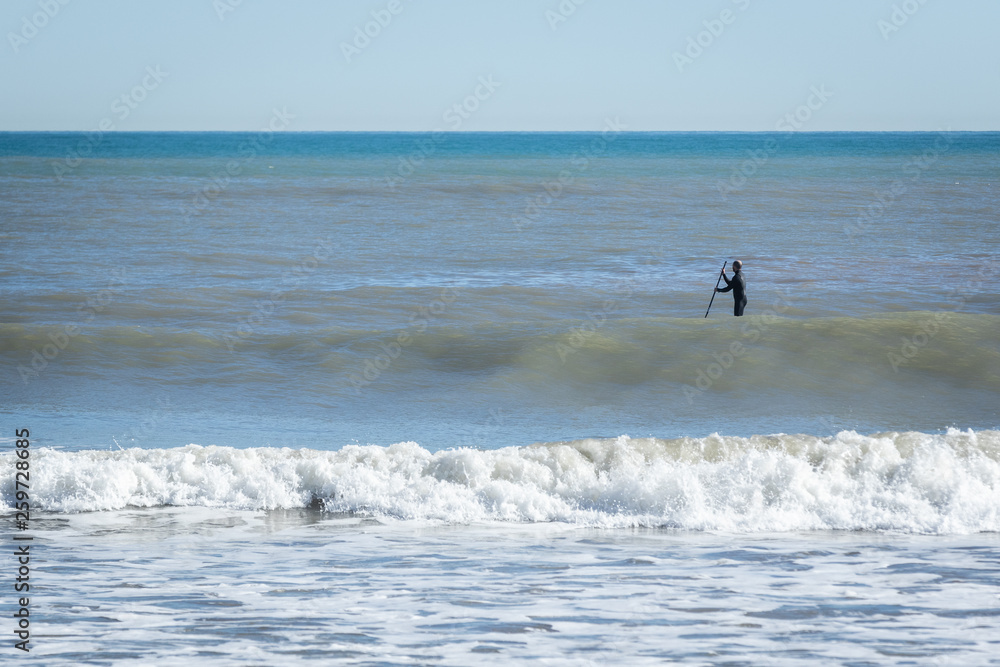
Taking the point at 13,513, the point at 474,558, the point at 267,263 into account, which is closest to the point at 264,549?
the point at 474,558

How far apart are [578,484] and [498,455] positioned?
841 millimetres

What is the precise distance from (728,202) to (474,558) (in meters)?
33.9

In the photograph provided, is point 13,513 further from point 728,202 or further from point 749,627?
point 728,202

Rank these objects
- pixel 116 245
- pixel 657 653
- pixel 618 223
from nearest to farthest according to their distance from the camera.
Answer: pixel 657 653 → pixel 116 245 → pixel 618 223

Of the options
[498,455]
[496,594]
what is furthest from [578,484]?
[496,594]

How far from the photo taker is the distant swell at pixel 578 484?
25.8 feet

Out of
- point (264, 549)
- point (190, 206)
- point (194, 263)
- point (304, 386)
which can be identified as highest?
point (190, 206)

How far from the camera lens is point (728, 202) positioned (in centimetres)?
3869

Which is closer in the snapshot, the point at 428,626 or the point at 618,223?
the point at 428,626

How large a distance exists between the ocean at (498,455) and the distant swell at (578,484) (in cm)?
3

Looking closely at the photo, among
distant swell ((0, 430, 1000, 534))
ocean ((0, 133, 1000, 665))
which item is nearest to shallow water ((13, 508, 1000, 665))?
ocean ((0, 133, 1000, 665))

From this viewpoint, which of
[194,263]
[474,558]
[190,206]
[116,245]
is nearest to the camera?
[474,558]

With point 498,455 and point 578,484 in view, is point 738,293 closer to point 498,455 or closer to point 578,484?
point 498,455

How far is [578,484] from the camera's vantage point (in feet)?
27.8
